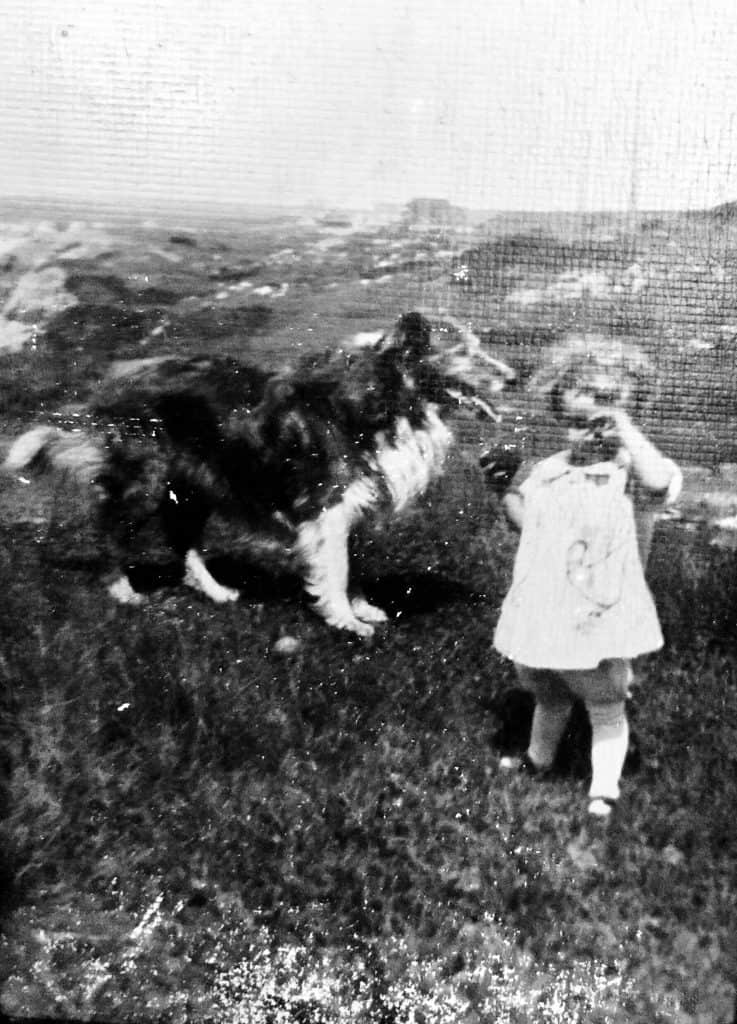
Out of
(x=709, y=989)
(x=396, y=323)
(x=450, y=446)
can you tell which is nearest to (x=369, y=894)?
(x=709, y=989)

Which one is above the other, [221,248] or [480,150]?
[480,150]

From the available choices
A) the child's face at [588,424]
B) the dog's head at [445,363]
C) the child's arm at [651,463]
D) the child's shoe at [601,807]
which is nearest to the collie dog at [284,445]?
the dog's head at [445,363]

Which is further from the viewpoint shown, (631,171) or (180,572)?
(180,572)

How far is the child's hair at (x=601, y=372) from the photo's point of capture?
1.54m

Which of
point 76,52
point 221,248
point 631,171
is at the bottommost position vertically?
point 221,248

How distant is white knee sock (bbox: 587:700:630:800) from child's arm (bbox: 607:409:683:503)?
1.24ft

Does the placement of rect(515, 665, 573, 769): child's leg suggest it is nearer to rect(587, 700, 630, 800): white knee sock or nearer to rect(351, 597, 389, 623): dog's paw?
rect(587, 700, 630, 800): white knee sock

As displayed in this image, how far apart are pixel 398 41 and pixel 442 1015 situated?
65.8 inches

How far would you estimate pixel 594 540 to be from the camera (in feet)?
5.11

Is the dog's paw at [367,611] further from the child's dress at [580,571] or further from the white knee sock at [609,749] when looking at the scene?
the white knee sock at [609,749]

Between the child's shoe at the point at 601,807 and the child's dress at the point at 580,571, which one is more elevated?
the child's dress at the point at 580,571

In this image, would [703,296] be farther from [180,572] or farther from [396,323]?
[180,572]

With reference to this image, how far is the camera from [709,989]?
1.56 meters

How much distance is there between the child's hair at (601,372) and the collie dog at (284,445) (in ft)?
0.26
